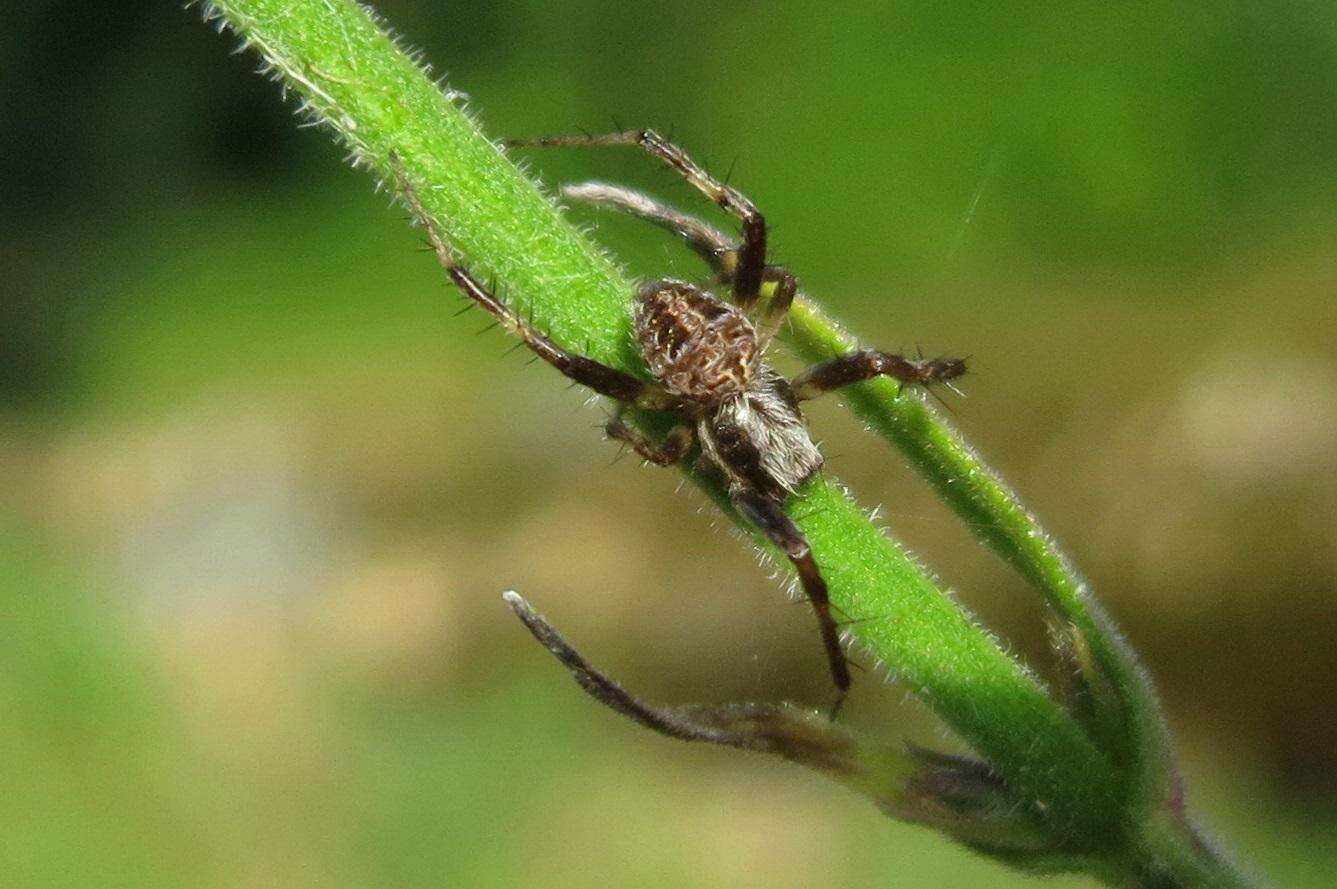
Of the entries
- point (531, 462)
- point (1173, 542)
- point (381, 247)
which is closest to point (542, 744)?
point (531, 462)

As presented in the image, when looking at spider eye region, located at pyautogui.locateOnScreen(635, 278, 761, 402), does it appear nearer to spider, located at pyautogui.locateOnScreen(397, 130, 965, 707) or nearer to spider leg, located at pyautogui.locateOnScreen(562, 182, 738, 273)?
spider, located at pyautogui.locateOnScreen(397, 130, 965, 707)

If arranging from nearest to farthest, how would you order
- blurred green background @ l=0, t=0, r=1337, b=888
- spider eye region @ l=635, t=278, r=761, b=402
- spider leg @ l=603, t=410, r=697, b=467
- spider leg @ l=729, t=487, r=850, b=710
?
spider leg @ l=729, t=487, r=850, b=710 → spider leg @ l=603, t=410, r=697, b=467 → spider eye region @ l=635, t=278, r=761, b=402 → blurred green background @ l=0, t=0, r=1337, b=888

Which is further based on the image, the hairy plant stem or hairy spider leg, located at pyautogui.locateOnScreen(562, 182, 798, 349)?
hairy spider leg, located at pyautogui.locateOnScreen(562, 182, 798, 349)

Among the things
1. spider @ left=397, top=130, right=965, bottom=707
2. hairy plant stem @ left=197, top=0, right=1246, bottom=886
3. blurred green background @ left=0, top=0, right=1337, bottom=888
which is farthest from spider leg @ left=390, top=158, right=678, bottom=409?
blurred green background @ left=0, top=0, right=1337, bottom=888

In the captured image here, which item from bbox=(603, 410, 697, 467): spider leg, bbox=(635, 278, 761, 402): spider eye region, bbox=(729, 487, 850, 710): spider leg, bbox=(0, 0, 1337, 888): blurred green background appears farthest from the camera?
bbox=(0, 0, 1337, 888): blurred green background

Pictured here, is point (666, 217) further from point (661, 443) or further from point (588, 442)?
point (588, 442)

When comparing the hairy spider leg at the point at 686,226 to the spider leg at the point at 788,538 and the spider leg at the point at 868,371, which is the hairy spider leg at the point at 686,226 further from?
the spider leg at the point at 788,538
